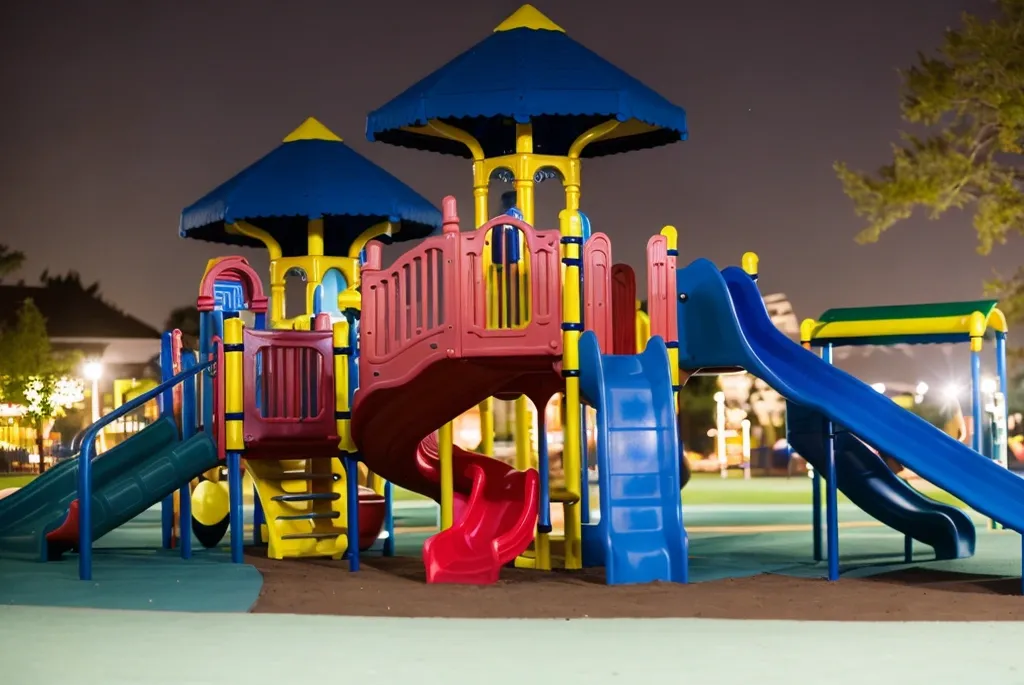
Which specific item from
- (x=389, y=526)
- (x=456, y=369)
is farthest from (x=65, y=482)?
(x=456, y=369)

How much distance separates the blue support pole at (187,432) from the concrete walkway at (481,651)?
422 cm

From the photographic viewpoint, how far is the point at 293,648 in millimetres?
7047

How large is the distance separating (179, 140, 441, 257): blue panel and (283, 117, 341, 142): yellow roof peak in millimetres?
102

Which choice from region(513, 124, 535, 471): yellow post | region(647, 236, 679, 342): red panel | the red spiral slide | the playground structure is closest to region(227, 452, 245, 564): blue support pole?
the playground structure

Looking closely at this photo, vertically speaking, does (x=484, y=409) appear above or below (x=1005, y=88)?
below

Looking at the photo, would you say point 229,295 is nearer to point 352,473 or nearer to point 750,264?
point 352,473

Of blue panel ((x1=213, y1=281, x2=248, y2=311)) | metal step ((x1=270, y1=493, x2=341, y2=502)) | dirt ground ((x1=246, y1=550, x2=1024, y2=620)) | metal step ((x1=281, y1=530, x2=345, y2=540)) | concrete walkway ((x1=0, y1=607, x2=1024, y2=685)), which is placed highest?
blue panel ((x1=213, y1=281, x2=248, y2=311))

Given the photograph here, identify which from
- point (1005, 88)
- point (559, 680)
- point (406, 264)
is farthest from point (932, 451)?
point (1005, 88)

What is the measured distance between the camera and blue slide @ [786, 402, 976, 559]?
12414mm

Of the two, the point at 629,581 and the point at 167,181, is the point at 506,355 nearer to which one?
the point at 629,581

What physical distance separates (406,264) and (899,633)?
4.95m

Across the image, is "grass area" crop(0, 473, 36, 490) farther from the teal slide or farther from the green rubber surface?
the teal slide

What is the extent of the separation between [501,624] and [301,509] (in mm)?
5510

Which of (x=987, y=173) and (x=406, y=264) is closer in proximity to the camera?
(x=406, y=264)
